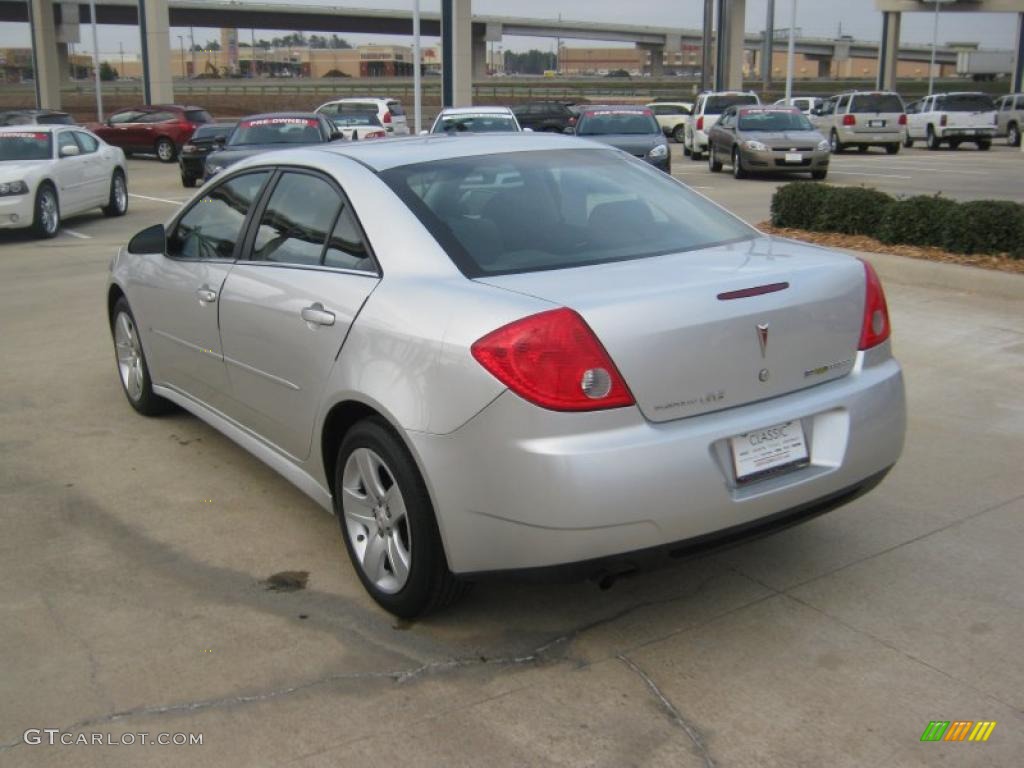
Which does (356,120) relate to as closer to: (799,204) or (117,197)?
(117,197)

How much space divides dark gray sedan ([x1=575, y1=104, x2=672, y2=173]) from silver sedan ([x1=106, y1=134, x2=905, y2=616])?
14.4 m

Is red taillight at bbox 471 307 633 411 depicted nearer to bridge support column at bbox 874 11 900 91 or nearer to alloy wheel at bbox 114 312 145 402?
alloy wheel at bbox 114 312 145 402

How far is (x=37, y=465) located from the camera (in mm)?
5625

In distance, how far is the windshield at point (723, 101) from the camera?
1209 inches

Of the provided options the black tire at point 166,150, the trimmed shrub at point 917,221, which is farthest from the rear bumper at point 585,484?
the black tire at point 166,150

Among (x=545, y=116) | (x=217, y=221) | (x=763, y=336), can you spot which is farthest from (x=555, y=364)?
(x=545, y=116)

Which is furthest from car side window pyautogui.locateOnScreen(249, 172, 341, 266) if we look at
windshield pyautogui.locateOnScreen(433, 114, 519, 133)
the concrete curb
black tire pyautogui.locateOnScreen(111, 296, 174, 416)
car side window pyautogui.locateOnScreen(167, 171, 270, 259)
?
windshield pyautogui.locateOnScreen(433, 114, 519, 133)

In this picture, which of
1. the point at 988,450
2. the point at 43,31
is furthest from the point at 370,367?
the point at 43,31

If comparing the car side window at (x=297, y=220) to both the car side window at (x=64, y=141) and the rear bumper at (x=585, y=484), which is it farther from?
the car side window at (x=64, y=141)

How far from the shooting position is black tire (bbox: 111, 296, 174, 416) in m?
6.20

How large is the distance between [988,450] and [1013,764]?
111 inches

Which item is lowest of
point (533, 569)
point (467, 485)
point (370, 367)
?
point (533, 569)

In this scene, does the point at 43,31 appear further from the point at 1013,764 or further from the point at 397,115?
the point at 1013,764

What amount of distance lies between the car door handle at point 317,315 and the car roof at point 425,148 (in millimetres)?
606
